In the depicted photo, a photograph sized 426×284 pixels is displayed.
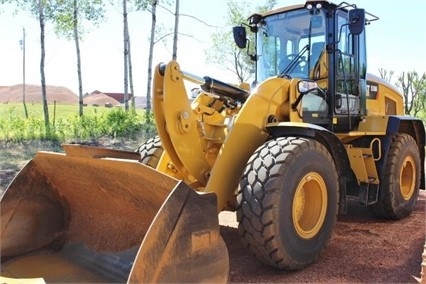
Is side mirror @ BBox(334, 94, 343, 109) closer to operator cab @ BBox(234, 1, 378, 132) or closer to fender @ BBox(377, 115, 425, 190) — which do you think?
operator cab @ BBox(234, 1, 378, 132)

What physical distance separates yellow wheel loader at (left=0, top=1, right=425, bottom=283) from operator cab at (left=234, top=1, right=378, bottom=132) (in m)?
0.01

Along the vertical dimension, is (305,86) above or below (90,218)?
above

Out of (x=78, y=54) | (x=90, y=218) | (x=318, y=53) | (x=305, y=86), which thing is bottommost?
(x=90, y=218)

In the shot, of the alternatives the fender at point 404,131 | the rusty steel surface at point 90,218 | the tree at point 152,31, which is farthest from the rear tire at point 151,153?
the tree at point 152,31

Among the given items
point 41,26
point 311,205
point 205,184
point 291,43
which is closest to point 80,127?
point 41,26

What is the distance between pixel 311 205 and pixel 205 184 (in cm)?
94

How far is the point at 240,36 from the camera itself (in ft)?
17.7

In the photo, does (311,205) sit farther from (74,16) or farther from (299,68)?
(74,16)

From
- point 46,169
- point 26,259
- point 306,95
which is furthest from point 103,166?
point 306,95

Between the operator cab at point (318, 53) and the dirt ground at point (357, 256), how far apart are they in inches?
46.0

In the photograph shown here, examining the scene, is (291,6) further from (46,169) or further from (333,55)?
(46,169)

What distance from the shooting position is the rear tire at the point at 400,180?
209 inches

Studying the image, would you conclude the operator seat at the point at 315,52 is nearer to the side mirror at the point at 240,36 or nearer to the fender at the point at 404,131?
the side mirror at the point at 240,36

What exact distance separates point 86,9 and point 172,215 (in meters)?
15.1
